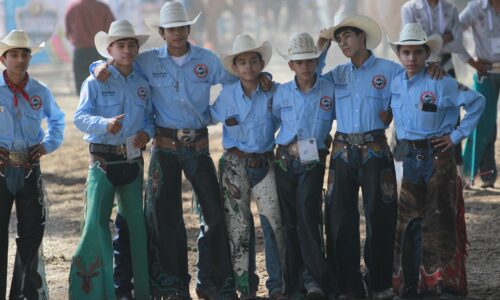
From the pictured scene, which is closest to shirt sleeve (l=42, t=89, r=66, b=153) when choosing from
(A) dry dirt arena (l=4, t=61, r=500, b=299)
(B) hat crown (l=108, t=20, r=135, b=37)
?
(B) hat crown (l=108, t=20, r=135, b=37)

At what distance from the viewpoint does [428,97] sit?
277 inches

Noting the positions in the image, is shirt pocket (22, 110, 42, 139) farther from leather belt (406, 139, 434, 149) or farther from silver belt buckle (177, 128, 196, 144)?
leather belt (406, 139, 434, 149)

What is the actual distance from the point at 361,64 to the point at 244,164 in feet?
3.38

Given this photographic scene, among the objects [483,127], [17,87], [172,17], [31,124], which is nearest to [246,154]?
[172,17]

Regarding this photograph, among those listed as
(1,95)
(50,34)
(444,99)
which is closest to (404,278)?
(444,99)

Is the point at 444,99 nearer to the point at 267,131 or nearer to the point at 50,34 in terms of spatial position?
the point at 267,131

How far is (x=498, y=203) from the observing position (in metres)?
10.4

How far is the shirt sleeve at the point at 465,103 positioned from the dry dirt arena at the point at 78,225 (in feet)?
3.71

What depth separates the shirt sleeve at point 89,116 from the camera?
6.95 m

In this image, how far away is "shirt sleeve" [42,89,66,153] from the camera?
727cm

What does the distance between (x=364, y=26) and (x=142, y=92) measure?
1.56m

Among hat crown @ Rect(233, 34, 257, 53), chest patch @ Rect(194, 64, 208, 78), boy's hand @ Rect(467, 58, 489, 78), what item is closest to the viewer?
hat crown @ Rect(233, 34, 257, 53)

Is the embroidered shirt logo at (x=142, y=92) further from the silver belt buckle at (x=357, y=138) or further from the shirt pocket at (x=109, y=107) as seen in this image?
the silver belt buckle at (x=357, y=138)

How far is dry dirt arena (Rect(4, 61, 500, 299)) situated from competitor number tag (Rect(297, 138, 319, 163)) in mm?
1098
